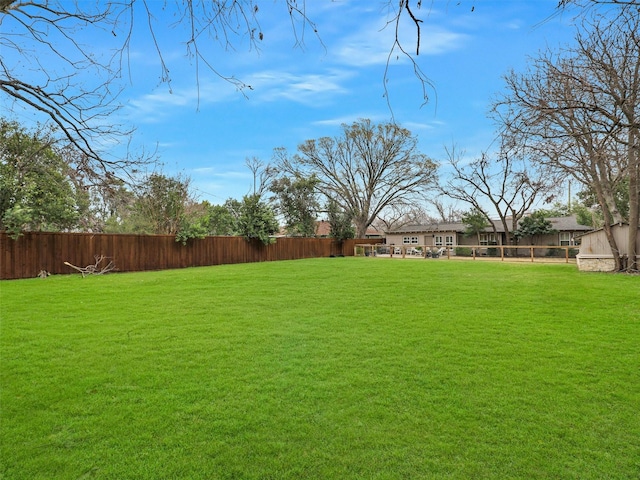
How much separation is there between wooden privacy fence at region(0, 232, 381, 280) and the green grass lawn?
5.78 metres

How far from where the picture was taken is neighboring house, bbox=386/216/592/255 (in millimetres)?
27906

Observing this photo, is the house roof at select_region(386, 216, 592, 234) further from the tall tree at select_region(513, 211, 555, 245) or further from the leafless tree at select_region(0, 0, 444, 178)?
the leafless tree at select_region(0, 0, 444, 178)

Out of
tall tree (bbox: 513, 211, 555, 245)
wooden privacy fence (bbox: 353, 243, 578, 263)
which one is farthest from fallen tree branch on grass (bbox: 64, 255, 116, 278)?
tall tree (bbox: 513, 211, 555, 245)

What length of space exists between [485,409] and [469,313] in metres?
3.86

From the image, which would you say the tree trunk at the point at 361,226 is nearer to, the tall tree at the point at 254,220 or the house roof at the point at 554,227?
the house roof at the point at 554,227

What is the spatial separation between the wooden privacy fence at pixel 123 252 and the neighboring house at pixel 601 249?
51.6ft

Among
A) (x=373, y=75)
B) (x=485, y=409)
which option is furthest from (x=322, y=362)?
(x=373, y=75)

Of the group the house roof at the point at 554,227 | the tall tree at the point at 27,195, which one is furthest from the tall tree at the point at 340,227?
the tall tree at the point at 27,195

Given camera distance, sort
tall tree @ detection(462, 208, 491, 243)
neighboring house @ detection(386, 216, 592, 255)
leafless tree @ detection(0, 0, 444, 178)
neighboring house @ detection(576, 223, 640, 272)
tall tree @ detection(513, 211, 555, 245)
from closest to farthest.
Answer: leafless tree @ detection(0, 0, 444, 178)
neighboring house @ detection(576, 223, 640, 272)
tall tree @ detection(513, 211, 555, 245)
neighboring house @ detection(386, 216, 592, 255)
tall tree @ detection(462, 208, 491, 243)

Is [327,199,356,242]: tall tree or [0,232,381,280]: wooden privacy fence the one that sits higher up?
[327,199,356,242]: tall tree

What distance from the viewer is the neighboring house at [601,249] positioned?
44.0 ft

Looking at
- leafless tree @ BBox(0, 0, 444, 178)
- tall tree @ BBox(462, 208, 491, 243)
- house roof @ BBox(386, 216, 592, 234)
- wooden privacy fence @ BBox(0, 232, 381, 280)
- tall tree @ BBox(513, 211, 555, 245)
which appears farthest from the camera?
tall tree @ BBox(462, 208, 491, 243)

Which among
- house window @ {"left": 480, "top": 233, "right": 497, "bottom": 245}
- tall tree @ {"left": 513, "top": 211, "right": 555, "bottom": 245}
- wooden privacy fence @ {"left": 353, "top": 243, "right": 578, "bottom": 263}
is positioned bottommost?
wooden privacy fence @ {"left": 353, "top": 243, "right": 578, "bottom": 263}

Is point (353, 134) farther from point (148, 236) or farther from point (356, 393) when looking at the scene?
point (356, 393)
